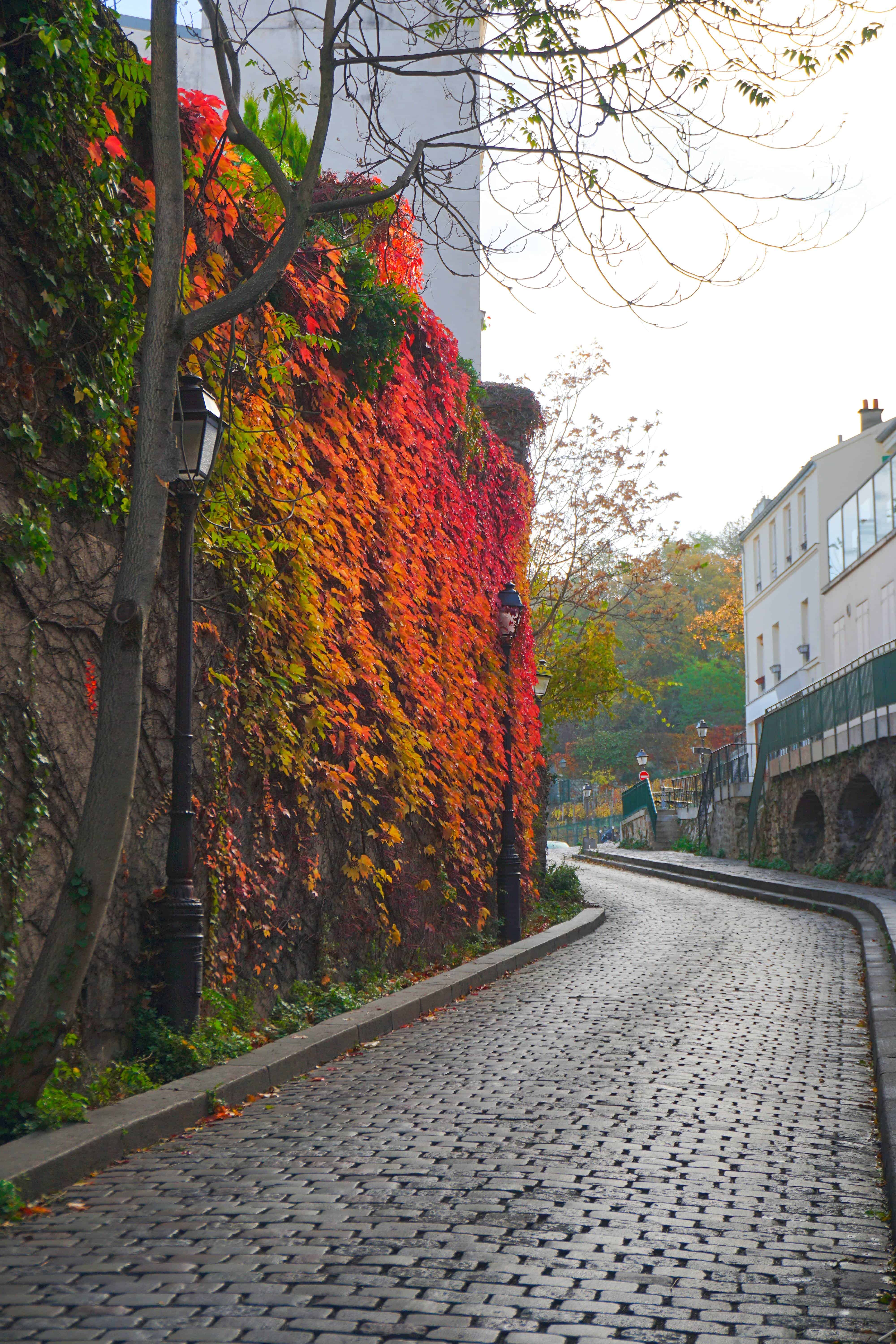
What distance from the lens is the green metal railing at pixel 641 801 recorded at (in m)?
45.1

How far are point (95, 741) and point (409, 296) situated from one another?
6647mm

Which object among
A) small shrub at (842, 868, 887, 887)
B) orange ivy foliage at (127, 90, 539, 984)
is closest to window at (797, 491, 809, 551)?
small shrub at (842, 868, 887, 887)

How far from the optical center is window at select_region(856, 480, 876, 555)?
27.3 meters

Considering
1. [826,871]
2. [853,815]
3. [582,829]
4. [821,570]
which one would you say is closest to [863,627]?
[821,570]

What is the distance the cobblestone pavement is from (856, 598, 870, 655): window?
22.1 meters

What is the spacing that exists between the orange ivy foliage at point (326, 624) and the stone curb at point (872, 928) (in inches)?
157

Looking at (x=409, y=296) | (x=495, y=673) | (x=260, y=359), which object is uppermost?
(x=409, y=296)

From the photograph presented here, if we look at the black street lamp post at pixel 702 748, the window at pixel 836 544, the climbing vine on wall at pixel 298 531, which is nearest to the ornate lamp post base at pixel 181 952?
the climbing vine on wall at pixel 298 531

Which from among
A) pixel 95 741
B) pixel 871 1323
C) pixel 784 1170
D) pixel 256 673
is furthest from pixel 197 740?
pixel 871 1323

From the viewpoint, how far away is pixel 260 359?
28.2 ft

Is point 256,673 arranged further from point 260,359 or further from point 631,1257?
point 631,1257

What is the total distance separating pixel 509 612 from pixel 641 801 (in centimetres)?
3470

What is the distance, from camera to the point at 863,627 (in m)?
29.5

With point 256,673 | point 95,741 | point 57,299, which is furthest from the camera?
point 256,673
